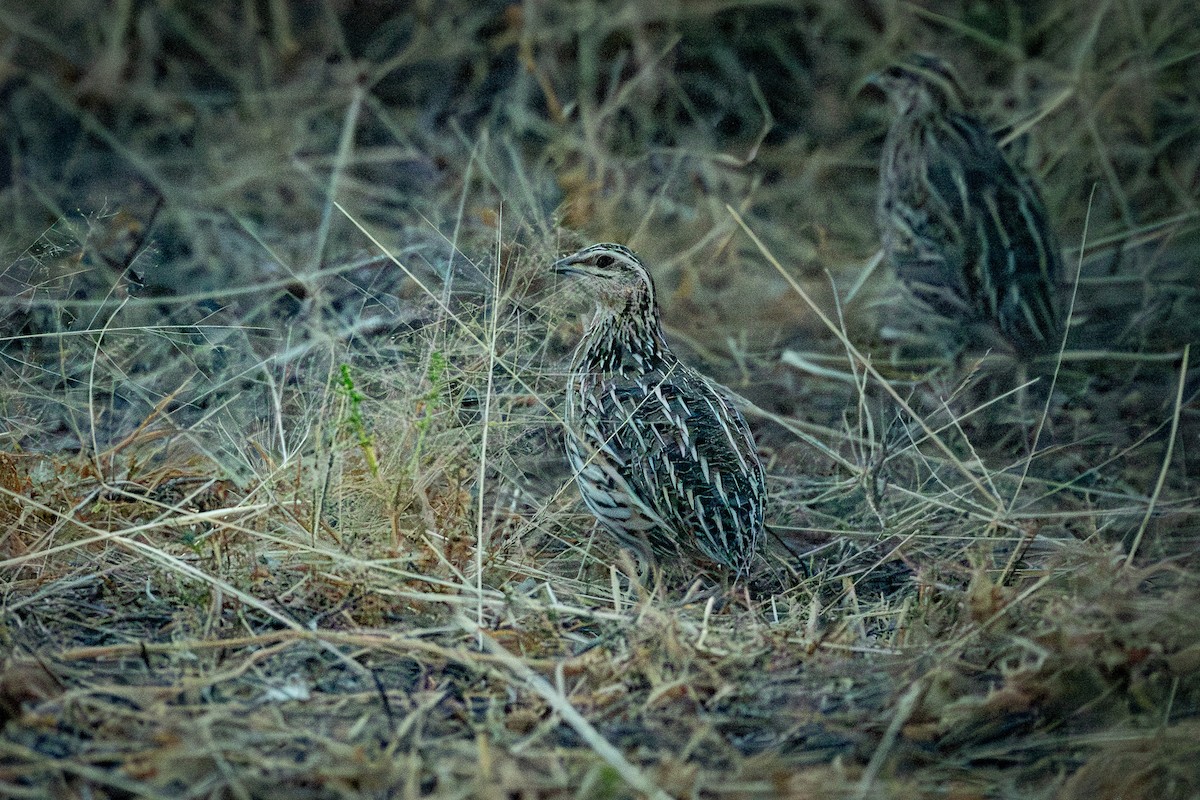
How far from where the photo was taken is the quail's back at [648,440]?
3871 millimetres

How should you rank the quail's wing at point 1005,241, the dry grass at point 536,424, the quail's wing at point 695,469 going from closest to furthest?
the dry grass at point 536,424 → the quail's wing at point 695,469 → the quail's wing at point 1005,241

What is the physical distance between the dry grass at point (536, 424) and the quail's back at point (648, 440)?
0.61ft

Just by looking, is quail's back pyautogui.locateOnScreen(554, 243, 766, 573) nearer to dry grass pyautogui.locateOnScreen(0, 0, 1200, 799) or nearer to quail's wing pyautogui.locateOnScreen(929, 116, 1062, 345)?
dry grass pyautogui.locateOnScreen(0, 0, 1200, 799)

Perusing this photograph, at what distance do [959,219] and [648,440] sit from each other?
2437mm

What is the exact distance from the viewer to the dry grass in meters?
3.03

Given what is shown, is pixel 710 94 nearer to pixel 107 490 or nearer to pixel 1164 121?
pixel 1164 121

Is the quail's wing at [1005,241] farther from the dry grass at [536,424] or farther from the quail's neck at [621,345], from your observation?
the quail's neck at [621,345]

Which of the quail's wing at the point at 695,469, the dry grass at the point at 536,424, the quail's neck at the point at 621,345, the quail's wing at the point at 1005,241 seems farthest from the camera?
the quail's wing at the point at 1005,241

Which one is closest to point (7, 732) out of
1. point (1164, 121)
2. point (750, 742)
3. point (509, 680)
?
point (509, 680)

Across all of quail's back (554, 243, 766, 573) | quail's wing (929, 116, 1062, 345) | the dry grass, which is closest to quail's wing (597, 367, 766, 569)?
quail's back (554, 243, 766, 573)

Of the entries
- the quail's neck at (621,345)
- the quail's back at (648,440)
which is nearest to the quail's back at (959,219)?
the quail's back at (648,440)

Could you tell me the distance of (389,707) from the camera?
122 inches

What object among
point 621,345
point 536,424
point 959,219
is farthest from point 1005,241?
point 536,424

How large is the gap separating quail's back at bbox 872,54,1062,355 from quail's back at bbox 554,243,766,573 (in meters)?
1.84
